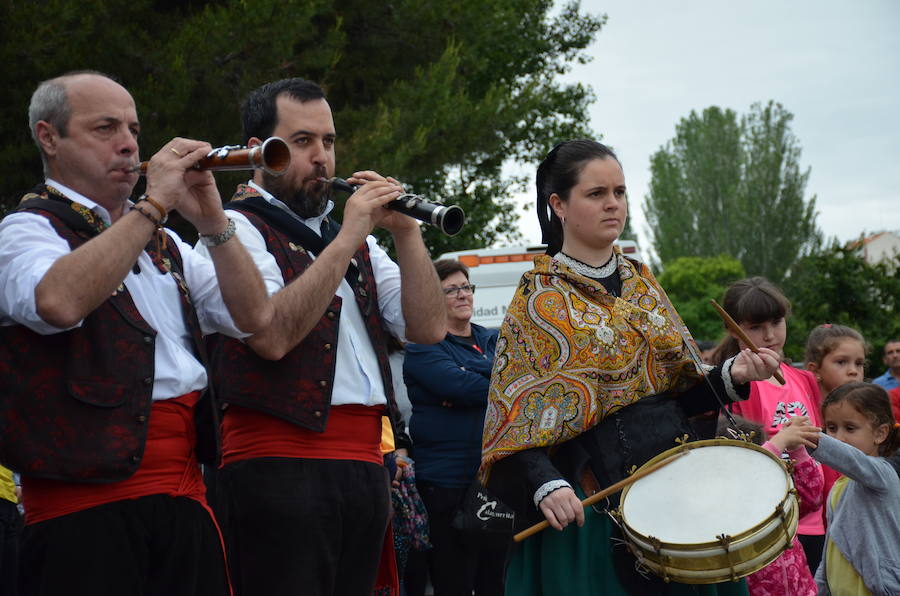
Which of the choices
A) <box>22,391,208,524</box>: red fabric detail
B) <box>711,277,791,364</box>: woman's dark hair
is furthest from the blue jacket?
<box>22,391,208,524</box>: red fabric detail

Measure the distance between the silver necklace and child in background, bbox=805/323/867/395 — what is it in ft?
9.02

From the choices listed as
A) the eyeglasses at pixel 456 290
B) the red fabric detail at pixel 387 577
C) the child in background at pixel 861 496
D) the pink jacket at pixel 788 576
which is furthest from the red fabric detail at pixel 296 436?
the eyeglasses at pixel 456 290

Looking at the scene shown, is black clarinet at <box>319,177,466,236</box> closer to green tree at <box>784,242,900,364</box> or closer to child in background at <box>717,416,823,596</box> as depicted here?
child in background at <box>717,416,823,596</box>

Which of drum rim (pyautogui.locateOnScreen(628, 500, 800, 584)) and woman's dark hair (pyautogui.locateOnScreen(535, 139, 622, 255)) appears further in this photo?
woman's dark hair (pyautogui.locateOnScreen(535, 139, 622, 255))

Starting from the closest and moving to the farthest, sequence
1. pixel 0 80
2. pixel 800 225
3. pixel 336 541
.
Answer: pixel 336 541 < pixel 0 80 < pixel 800 225

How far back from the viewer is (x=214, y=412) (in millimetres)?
2838

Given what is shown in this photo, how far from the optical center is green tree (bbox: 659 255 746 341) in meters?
40.9

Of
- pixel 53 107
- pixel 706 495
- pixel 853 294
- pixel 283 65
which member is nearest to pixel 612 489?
pixel 706 495

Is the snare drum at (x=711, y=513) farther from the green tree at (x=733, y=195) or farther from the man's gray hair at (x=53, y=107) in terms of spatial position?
the green tree at (x=733, y=195)

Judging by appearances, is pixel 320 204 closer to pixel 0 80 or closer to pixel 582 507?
pixel 582 507

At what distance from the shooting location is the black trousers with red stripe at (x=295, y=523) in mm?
2963

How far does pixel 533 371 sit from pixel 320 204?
85 centimetres

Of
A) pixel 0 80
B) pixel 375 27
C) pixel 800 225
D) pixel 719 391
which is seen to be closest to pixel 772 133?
pixel 800 225

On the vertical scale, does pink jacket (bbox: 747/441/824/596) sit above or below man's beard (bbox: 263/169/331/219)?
below
